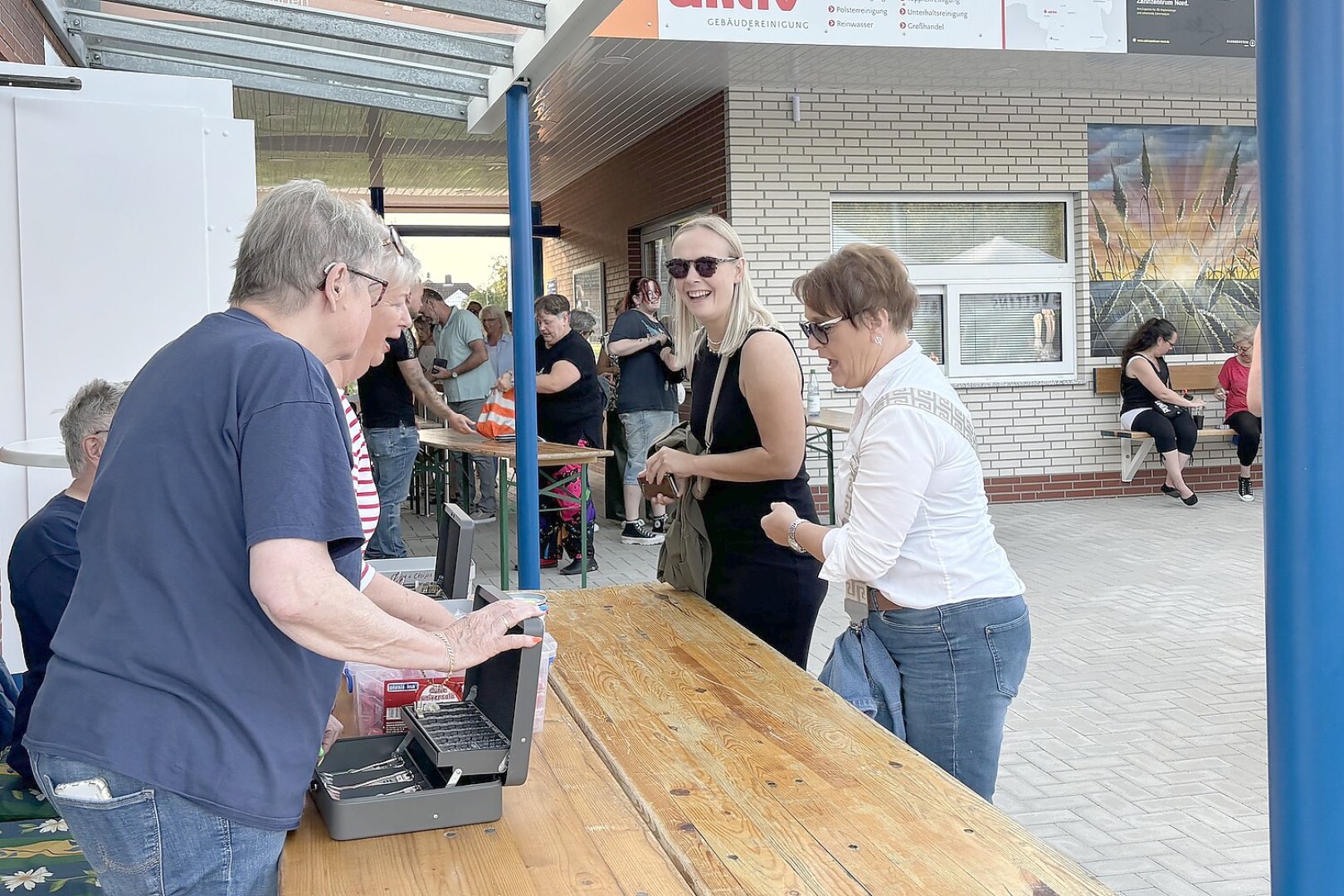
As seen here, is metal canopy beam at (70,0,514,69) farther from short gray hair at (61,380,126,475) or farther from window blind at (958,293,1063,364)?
window blind at (958,293,1063,364)

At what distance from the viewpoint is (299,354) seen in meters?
1.57

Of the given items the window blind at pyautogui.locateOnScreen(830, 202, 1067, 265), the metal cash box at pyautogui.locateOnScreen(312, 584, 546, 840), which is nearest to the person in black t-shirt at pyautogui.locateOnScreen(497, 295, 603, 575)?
the window blind at pyautogui.locateOnScreen(830, 202, 1067, 265)

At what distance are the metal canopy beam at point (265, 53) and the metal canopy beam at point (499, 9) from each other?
0.91 meters

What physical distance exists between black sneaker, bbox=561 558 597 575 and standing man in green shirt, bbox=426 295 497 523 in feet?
7.09

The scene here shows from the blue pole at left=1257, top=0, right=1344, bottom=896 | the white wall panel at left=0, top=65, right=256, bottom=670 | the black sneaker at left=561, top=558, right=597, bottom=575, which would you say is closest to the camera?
the blue pole at left=1257, top=0, right=1344, bottom=896

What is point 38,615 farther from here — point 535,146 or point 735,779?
point 535,146

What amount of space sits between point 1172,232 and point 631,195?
Result: 548 centimetres

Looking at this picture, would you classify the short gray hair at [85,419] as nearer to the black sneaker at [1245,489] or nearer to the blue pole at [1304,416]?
the blue pole at [1304,416]

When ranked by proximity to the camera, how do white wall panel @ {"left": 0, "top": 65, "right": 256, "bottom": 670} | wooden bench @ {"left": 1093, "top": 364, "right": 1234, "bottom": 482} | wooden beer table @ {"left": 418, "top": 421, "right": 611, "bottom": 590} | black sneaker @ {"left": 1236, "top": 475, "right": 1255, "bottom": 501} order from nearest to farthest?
white wall panel @ {"left": 0, "top": 65, "right": 256, "bottom": 670}
wooden beer table @ {"left": 418, "top": 421, "right": 611, "bottom": 590}
wooden bench @ {"left": 1093, "top": 364, "right": 1234, "bottom": 482}
black sneaker @ {"left": 1236, "top": 475, "right": 1255, "bottom": 501}

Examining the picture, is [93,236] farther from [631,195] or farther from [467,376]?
[631,195]

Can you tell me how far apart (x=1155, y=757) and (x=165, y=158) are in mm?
4239

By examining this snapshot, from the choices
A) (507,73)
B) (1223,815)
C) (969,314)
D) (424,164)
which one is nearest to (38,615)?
(507,73)

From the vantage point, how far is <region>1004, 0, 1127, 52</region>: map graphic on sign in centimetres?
883

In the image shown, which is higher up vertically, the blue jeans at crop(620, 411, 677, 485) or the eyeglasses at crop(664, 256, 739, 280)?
the eyeglasses at crop(664, 256, 739, 280)
